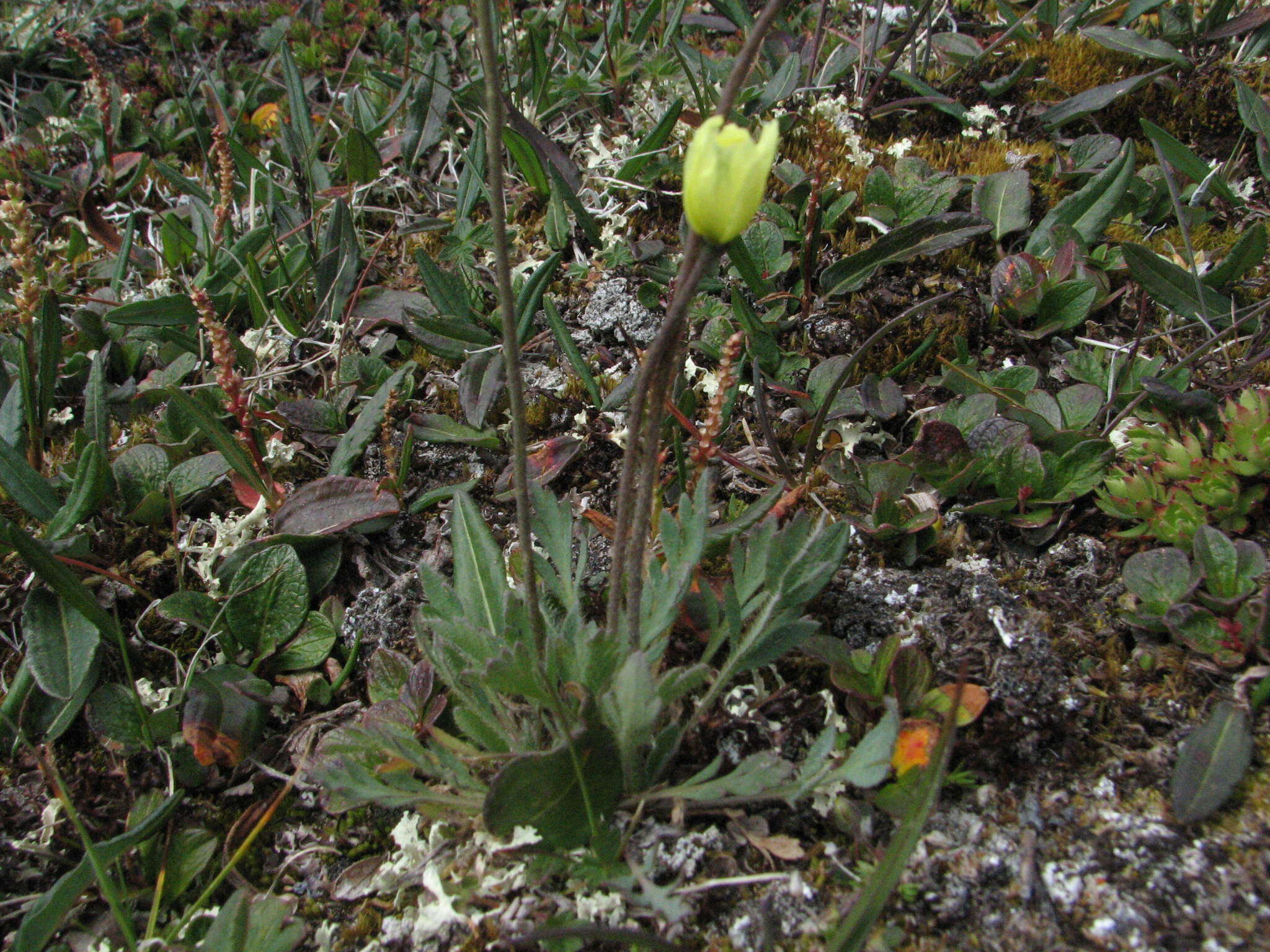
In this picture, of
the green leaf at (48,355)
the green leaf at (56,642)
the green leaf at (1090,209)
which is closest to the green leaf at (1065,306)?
the green leaf at (1090,209)

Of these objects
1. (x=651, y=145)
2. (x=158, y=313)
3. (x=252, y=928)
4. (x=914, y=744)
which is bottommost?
(x=252, y=928)

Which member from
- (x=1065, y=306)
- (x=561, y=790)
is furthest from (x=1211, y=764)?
(x=1065, y=306)

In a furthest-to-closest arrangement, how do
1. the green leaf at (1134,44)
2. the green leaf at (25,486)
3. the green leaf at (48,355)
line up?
the green leaf at (1134,44)
the green leaf at (48,355)
the green leaf at (25,486)

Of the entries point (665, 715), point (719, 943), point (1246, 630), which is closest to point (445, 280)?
point (665, 715)

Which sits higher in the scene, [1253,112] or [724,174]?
[1253,112]

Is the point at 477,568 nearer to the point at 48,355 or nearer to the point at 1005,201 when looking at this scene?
the point at 48,355

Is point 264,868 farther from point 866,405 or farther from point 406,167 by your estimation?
point 406,167

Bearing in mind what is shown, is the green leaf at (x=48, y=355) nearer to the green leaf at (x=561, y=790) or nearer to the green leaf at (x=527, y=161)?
the green leaf at (x=527, y=161)

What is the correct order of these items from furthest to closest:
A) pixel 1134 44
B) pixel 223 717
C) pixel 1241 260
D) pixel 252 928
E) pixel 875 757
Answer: pixel 1134 44
pixel 1241 260
pixel 223 717
pixel 252 928
pixel 875 757
